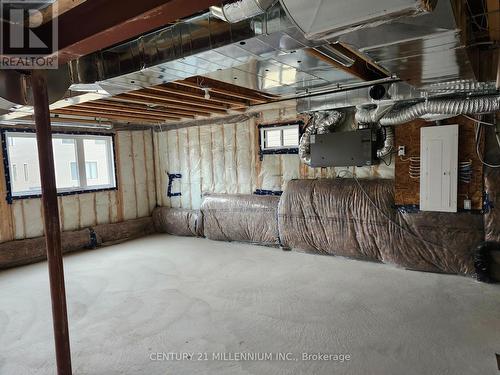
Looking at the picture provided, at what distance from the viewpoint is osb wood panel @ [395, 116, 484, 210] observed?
3.22 m

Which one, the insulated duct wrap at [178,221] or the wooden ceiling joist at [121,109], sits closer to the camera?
the wooden ceiling joist at [121,109]

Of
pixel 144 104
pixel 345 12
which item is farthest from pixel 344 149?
pixel 345 12

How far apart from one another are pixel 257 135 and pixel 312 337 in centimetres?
326

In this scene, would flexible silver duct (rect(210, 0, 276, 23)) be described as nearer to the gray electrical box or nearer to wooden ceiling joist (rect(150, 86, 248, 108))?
wooden ceiling joist (rect(150, 86, 248, 108))

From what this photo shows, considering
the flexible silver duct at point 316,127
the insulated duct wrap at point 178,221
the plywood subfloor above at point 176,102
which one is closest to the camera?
the plywood subfloor above at point 176,102

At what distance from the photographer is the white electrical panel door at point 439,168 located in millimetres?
3277

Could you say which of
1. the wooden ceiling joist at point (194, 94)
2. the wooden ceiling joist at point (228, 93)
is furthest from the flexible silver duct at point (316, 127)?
the wooden ceiling joist at point (194, 94)

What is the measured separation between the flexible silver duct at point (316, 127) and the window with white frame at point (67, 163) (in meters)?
3.42

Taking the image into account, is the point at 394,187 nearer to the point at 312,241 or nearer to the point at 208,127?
the point at 312,241

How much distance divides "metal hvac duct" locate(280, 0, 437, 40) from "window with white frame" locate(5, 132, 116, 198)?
4.68 m

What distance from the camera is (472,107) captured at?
2891mm

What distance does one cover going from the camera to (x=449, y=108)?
9.75 feet

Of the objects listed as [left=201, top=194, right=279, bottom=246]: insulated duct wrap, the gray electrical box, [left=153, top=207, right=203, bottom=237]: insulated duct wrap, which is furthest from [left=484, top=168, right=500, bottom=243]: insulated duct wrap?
[left=153, top=207, right=203, bottom=237]: insulated duct wrap

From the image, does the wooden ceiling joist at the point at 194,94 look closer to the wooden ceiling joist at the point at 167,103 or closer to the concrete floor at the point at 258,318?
the wooden ceiling joist at the point at 167,103
